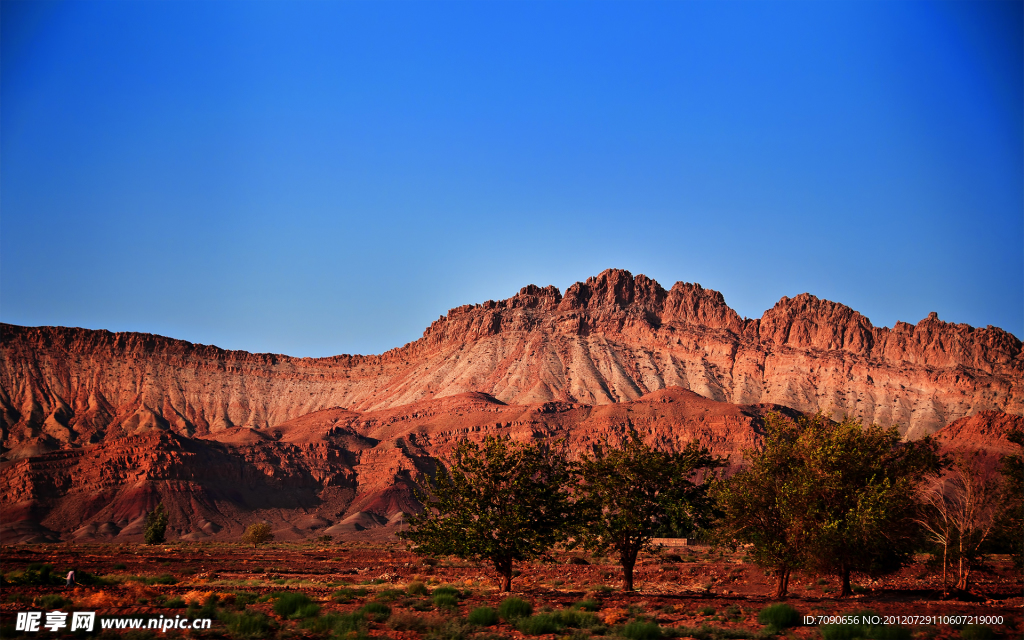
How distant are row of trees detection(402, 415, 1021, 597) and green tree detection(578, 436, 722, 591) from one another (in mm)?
50

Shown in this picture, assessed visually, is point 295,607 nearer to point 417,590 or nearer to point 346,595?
point 346,595

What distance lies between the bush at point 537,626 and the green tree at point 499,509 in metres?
8.03

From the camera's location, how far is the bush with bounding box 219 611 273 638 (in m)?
21.7

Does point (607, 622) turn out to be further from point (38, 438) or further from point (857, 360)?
point (857, 360)

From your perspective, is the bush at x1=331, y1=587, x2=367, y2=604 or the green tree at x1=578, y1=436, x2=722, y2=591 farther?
the green tree at x1=578, y1=436, x2=722, y2=591

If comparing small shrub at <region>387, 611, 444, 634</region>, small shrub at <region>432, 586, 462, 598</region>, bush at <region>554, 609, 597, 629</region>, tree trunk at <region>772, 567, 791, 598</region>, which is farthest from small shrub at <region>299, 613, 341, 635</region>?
tree trunk at <region>772, 567, 791, 598</region>

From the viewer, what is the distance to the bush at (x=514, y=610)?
24.8 meters

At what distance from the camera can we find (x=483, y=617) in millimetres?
24375

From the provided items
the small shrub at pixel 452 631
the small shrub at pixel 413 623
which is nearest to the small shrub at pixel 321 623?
the small shrub at pixel 413 623

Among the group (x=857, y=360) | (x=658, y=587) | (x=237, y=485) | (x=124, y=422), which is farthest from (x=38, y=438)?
(x=857, y=360)

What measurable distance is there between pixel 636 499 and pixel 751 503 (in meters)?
4.97

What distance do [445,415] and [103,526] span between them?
221ft

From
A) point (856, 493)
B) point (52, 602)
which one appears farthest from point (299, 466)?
point (856, 493)

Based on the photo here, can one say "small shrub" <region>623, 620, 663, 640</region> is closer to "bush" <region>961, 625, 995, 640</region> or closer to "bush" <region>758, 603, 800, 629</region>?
"bush" <region>758, 603, 800, 629</region>
